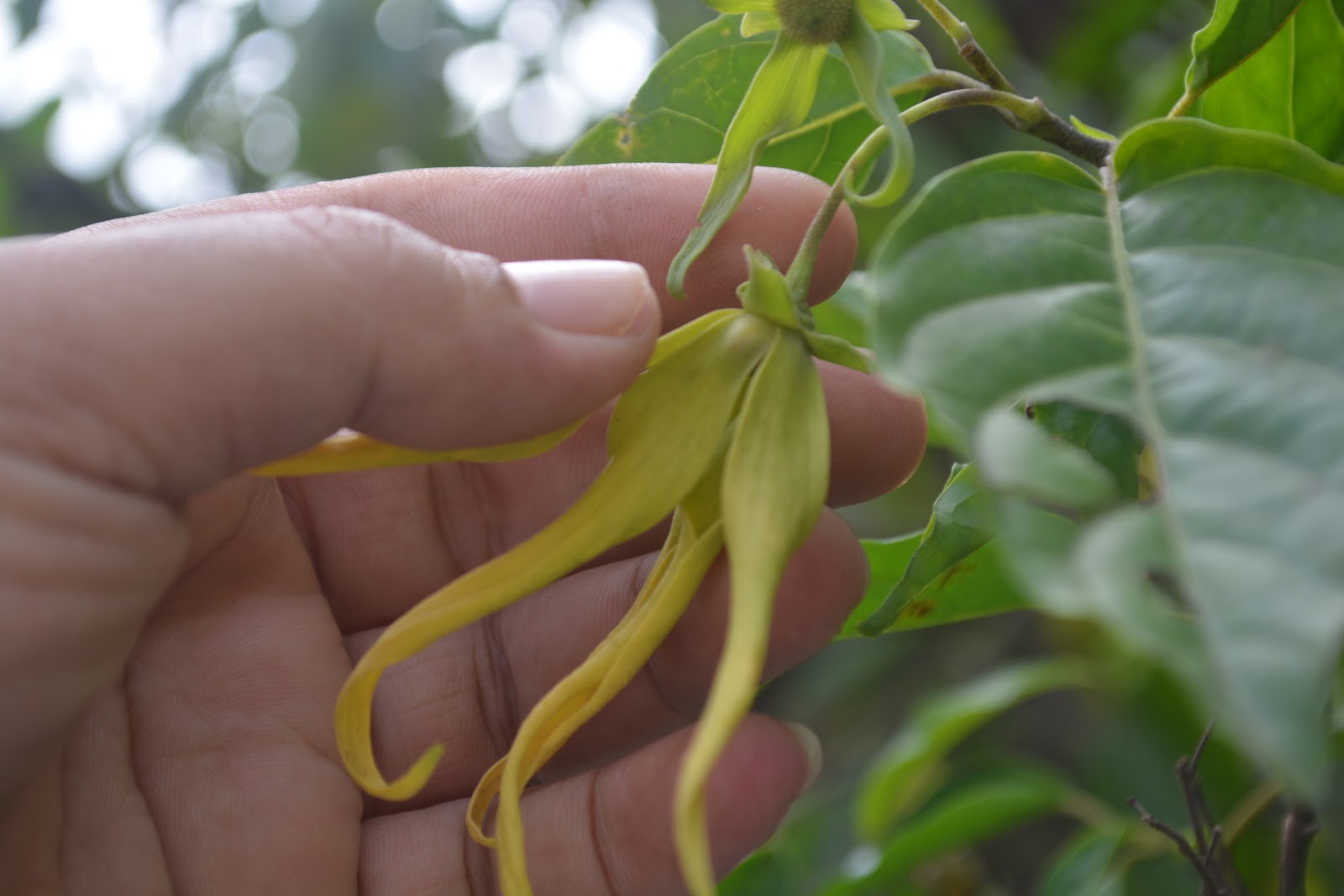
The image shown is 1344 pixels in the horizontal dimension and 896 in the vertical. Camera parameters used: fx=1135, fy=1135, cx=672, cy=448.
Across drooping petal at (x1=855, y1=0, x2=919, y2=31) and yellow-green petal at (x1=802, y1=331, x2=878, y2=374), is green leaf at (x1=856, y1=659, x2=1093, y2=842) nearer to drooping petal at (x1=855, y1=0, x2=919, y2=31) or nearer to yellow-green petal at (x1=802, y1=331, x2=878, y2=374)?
yellow-green petal at (x1=802, y1=331, x2=878, y2=374)

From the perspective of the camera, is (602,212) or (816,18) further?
(602,212)

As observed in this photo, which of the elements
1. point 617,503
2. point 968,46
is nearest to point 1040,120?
point 968,46

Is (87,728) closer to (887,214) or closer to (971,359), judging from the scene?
(971,359)

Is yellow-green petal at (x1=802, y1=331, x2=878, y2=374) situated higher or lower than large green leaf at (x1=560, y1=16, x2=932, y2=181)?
lower

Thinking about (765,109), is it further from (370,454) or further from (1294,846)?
(1294,846)

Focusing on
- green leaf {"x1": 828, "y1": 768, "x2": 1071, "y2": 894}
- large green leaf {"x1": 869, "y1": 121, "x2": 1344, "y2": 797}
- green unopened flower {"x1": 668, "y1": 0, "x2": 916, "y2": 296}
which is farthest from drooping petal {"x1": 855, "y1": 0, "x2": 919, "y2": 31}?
green leaf {"x1": 828, "y1": 768, "x2": 1071, "y2": 894}

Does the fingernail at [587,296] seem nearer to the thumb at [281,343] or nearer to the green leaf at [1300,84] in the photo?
the thumb at [281,343]

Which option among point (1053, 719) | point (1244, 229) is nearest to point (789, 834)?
point (1053, 719)
